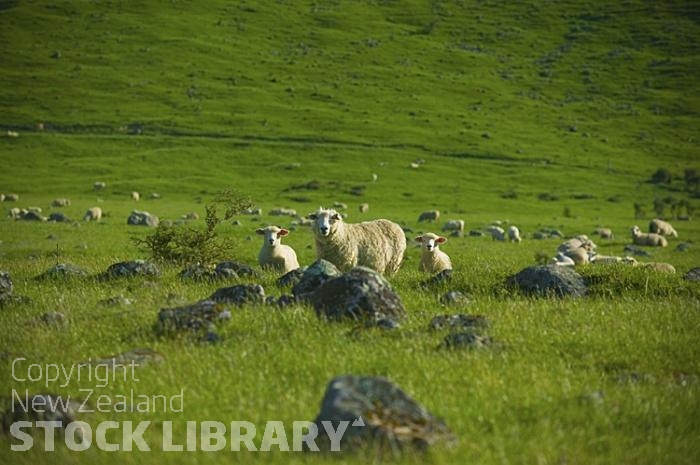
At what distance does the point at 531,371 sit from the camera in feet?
24.8

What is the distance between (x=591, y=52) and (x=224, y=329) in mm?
159912

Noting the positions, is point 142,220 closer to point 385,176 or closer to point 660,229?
point 660,229

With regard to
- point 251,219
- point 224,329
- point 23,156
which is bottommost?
point 23,156

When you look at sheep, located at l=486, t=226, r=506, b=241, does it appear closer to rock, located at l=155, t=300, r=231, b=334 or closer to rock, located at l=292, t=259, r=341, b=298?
rock, located at l=292, t=259, r=341, b=298

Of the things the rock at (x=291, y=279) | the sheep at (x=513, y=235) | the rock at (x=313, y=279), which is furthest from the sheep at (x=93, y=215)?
the rock at (x=313, y=279)

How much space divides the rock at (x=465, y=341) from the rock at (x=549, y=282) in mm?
3907

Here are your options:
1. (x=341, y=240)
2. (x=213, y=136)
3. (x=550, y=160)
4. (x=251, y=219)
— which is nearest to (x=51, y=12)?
(x=213, y=136)

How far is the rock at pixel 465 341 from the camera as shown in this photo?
8340 millimetres

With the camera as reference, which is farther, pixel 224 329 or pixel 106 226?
pixel 106 226

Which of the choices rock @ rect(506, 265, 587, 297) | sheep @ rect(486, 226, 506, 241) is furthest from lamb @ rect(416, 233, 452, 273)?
sheep @ rect(486, 226, 506, 241)

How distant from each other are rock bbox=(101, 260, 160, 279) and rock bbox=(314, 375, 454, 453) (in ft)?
33.1

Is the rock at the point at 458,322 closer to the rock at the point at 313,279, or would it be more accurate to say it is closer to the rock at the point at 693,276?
the rock at the point at 313,279

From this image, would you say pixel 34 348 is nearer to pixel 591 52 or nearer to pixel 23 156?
pixel 23 156

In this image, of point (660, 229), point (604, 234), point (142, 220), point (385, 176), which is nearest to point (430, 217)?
point (604, 234)
